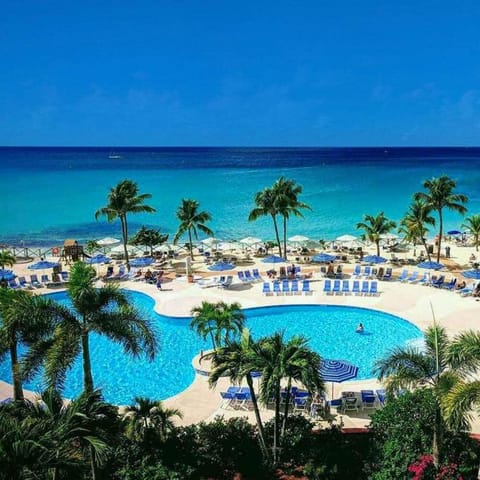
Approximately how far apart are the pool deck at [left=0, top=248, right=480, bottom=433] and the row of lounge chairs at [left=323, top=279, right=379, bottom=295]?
38 cm

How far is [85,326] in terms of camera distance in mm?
11406

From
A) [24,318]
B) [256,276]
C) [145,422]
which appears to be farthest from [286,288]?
[24,318]

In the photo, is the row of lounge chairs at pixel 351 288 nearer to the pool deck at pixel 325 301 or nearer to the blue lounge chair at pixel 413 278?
the pool deck at pixel 325 301

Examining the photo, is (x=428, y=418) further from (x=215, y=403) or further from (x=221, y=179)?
(x=221, y=179)

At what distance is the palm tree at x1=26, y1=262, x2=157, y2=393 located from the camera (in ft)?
35.1

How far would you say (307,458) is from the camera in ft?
37.1

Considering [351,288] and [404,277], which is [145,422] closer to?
[351,288]

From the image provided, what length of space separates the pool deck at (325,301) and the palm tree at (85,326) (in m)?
4.14

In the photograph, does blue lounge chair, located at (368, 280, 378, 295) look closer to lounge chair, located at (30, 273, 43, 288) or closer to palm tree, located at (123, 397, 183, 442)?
palm tree, located at (123, 397, 183, 442)

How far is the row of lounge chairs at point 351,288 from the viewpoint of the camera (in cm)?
2428

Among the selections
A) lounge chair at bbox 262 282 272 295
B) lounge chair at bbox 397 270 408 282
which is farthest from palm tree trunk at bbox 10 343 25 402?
lounge chair at bbox 397 270 408 282

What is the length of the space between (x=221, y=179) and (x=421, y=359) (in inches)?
3572

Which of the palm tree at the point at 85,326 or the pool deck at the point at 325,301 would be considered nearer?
the palm tree at the point at 85,326

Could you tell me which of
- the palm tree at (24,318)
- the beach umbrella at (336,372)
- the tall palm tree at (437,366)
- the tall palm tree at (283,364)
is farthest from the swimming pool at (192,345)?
the tall palm tree at (437,366)
